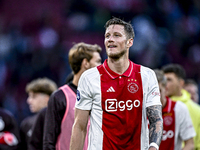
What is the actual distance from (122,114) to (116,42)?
2.15 feet

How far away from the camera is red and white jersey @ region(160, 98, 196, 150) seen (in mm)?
4727

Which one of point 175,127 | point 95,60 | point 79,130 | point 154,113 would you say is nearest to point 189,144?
point 175,127

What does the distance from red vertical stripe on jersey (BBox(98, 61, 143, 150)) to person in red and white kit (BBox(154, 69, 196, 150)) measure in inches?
68.0

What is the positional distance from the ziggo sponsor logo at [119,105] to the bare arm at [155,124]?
0.45 ft

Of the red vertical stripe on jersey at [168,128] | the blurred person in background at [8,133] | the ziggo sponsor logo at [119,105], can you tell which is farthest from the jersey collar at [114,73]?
the blurred person in background at [8,133]

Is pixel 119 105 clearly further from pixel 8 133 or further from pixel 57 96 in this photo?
pixel 8 133

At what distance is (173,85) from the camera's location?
6098mm

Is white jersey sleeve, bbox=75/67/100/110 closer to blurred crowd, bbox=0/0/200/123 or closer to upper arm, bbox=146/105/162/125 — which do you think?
upper arm, bbox=146/105/162/125

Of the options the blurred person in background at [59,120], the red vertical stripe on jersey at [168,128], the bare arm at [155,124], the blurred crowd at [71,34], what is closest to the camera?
the bare arm at [155,124]

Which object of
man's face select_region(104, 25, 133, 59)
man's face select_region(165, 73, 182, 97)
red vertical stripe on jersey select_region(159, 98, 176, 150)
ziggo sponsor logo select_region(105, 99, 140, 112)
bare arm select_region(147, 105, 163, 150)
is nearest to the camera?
bare arm select_region(147, 105, 163, 150)

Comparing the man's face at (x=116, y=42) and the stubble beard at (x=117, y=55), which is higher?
the man's face at (x=116, y=42)

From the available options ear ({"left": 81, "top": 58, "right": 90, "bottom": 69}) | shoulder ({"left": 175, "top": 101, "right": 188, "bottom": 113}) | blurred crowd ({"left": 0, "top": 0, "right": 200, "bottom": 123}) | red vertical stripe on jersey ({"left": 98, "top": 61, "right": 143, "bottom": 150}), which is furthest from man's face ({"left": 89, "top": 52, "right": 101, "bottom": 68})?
blurred crowd ({"left": 0, "top": 0, "right": 200, "bottom": 123})

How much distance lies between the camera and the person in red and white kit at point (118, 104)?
3.01 meters

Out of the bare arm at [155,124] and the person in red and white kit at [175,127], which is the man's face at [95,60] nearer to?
the person in red and white kit at [175,127]
